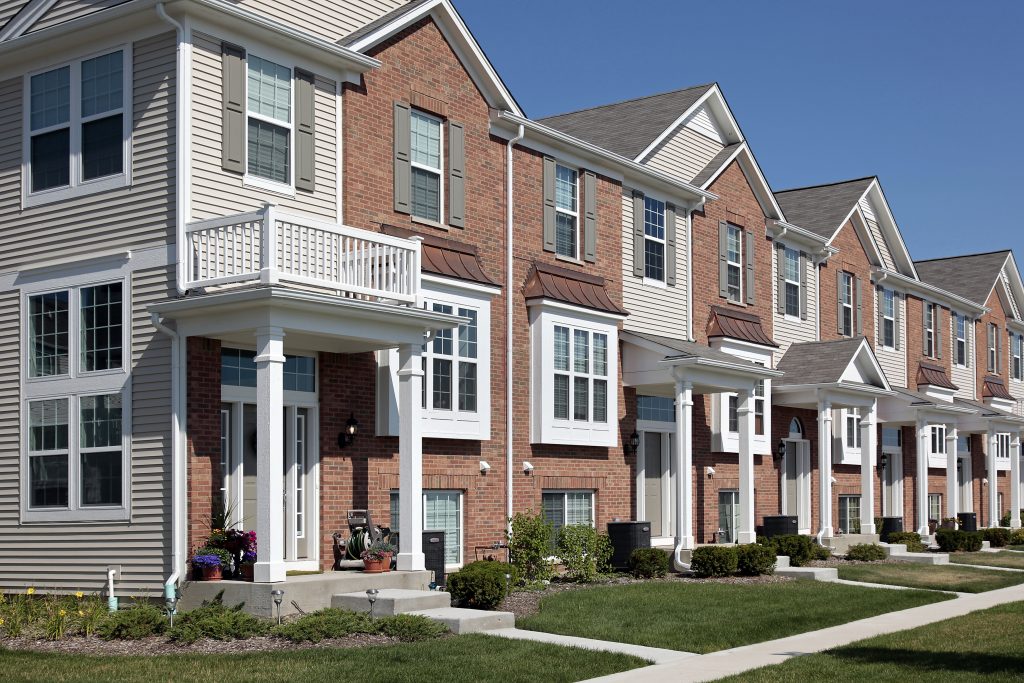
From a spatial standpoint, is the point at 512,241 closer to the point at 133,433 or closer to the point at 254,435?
the point at 254,435

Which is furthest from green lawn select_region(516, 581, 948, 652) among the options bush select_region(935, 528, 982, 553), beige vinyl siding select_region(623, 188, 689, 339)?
bush select_region(935, 528, 982, 553)

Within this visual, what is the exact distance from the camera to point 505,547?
71.9 feet

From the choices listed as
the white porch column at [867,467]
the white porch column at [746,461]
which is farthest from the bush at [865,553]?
the white porch column at [746,461]

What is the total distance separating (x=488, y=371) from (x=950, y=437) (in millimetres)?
22046

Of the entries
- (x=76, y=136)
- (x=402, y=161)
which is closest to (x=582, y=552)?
(x=402, y=161)

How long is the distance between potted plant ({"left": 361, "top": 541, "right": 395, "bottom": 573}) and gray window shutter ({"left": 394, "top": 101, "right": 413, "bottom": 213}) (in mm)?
5553

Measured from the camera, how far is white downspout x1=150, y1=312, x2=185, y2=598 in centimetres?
1625

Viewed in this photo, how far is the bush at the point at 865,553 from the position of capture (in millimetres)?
29250

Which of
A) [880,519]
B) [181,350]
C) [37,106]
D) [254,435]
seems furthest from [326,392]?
[880,519]

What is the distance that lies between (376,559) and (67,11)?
919 cm

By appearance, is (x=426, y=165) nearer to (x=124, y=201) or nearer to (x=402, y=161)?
(x=402, y=161)

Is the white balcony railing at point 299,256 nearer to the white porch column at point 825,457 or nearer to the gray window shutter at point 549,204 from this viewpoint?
the gray window shutter at point 549,204

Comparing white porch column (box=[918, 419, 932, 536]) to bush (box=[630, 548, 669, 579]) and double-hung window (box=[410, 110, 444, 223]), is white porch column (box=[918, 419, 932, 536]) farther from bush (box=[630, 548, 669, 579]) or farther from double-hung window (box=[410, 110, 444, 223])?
double-hung window (box=[410, 110, 444, 223])

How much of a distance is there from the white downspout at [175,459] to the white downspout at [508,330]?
719cm
